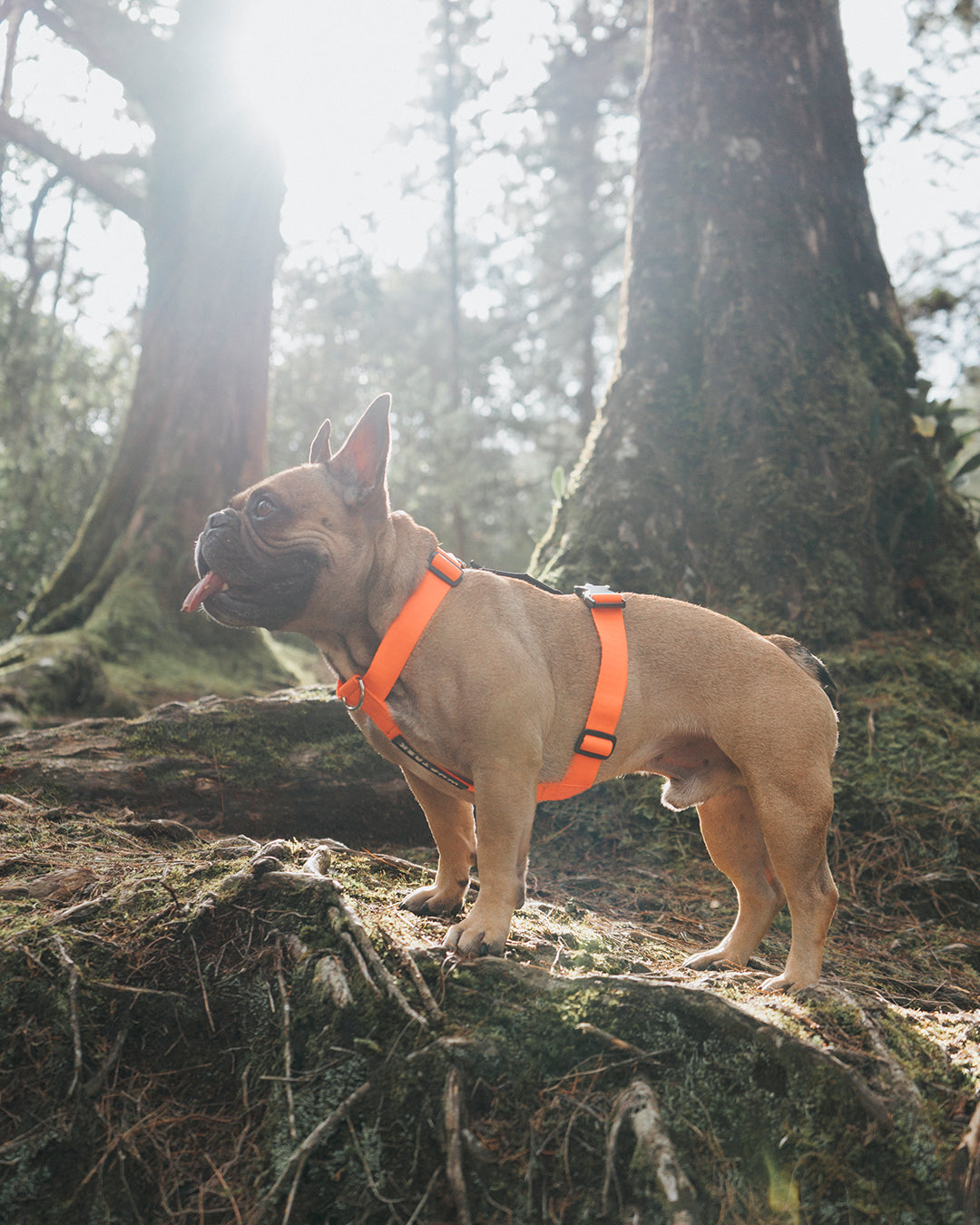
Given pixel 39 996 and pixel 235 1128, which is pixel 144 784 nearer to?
pixel 39 996

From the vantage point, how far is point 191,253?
1103cm

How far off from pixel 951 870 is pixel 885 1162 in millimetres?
3042

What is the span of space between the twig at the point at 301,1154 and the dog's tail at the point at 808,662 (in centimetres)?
287

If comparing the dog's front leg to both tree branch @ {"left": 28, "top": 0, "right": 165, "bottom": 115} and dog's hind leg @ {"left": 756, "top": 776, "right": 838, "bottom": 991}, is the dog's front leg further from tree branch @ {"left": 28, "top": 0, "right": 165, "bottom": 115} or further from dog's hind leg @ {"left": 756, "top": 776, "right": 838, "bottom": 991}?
tree branch @ {"left": 28, "top": 0, "right": 165, "bottom": 115}

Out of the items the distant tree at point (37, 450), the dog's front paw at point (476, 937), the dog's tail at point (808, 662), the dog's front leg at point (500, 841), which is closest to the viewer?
the dog's front paw at point (476, 937)

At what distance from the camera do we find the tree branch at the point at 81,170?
11.6 metres

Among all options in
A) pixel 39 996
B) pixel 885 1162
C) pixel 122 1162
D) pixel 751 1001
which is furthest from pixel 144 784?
pixel 885 1162

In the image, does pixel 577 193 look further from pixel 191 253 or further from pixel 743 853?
pixel 743 853

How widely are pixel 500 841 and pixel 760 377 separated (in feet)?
17.0

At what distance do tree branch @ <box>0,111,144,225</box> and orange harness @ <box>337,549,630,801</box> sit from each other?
35.0 ft

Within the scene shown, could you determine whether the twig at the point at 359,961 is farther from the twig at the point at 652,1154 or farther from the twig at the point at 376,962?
the twig at the point at 652,1154

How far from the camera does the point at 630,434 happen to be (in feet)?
22.9

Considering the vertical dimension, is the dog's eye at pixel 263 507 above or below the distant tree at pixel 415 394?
below

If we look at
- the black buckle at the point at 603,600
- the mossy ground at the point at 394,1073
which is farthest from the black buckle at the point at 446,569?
the mossy ground at the point at 394,1073
